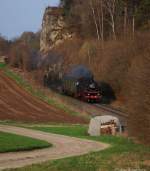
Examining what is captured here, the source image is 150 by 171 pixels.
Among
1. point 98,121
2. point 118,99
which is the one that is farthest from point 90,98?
point 98,121

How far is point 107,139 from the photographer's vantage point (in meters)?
35.6

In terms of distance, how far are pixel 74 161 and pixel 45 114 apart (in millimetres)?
38804

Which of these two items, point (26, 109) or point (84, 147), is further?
point (26, 109)

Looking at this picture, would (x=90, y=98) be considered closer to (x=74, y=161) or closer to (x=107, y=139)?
(x=107, y=139)

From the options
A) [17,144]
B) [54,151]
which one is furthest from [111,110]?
[17,144]

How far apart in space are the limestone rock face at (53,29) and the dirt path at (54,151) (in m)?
74.2

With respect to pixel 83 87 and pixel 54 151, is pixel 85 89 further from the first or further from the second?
pixel 54 151

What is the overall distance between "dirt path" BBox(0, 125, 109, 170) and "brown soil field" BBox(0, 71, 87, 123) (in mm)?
16605

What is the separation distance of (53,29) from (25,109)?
55103 millimetres

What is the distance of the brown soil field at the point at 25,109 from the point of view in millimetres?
56219

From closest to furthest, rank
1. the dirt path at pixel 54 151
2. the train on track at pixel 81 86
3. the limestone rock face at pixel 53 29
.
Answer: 1. the dirt path at pixel 54 151
2. the train on track at pixel 81 86
3. the limestone rock face at pixel 53 29

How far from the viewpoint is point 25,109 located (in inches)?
2458

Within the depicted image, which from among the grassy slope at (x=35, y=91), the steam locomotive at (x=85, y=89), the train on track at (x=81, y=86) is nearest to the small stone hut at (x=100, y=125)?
the grassy slope at (x=35, y=91)

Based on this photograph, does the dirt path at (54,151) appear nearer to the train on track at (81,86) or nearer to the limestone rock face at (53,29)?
the train on track at (81,86)
